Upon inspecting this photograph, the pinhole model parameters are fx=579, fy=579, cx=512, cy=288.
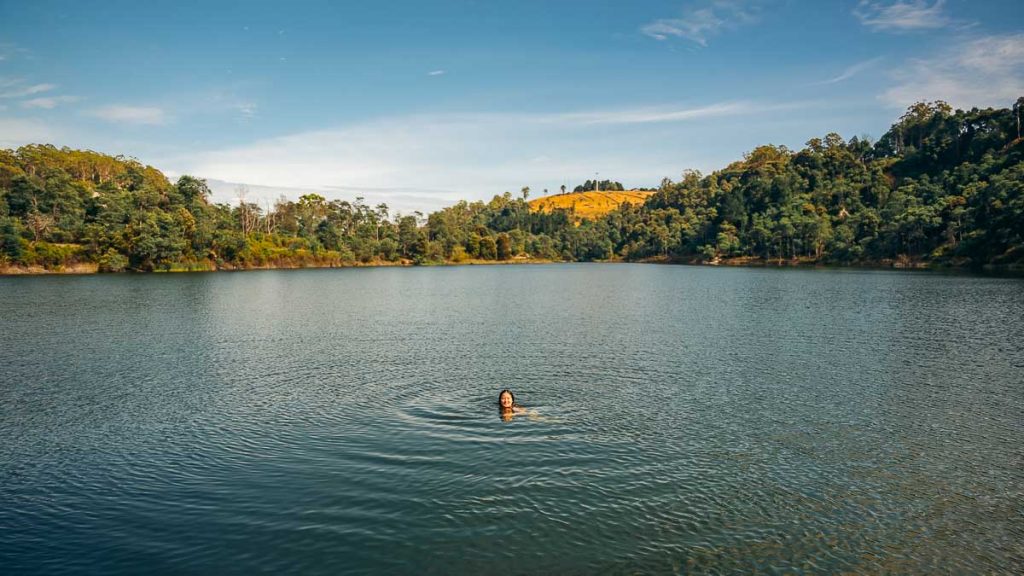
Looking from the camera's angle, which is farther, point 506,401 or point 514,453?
point 506,401

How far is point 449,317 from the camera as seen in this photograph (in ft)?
214

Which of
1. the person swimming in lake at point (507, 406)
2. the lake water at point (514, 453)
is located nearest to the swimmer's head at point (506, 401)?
the person swimming in lake at point (507, 406)

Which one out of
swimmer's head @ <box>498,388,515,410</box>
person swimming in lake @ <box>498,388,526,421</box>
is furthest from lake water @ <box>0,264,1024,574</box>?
swimmer's head @ <box>498,388,515,410</box>

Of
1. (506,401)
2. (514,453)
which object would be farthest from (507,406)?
(514,453)

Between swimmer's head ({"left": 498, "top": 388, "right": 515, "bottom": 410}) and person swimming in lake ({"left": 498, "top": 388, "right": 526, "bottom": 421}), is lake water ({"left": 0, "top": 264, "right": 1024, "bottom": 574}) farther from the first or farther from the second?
swimmer's head ({"left": 498, "top": 388, "right": 515, "bottom": 410})

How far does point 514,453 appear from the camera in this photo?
22.7m

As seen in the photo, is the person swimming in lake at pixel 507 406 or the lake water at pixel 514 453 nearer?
the lake water at pixel 514 453

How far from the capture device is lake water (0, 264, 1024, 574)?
1576cm

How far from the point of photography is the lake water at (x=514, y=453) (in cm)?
1576

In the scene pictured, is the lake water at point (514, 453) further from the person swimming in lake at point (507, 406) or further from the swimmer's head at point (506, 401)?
the swimmer's head at point (506, 401)

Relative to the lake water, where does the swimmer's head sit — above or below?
above

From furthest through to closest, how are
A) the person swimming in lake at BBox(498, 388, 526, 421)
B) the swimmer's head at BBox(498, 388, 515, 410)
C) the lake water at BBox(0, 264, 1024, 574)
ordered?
the swimmer's head at BBox(498, 388, 515, 410), the person swimming in lake at BBox(498, 388, 526, 421), the lake water at BBox(0, 264, 1024, 574)

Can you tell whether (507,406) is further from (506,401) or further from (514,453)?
(514,453)

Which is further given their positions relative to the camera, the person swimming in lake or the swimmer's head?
the swimmer's head
